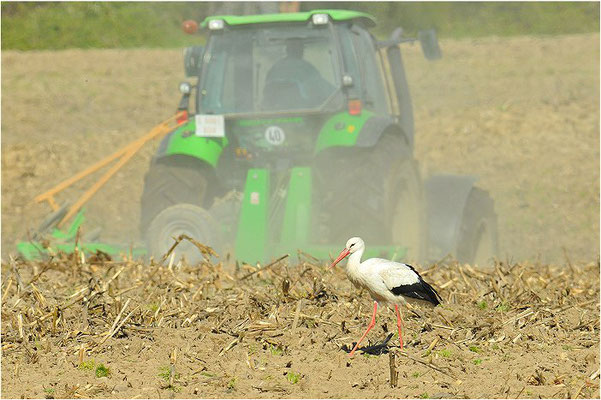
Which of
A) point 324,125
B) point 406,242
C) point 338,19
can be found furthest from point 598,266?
point 338,19

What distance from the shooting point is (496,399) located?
179 inches

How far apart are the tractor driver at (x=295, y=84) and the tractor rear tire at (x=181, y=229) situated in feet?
4.49

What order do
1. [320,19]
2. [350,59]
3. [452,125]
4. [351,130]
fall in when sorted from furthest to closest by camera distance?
[452,125], [350,59], [320,19], [351,130]

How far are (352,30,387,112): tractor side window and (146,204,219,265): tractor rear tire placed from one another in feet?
6.90

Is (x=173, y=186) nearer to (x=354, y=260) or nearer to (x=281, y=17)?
(x=281, y=17)

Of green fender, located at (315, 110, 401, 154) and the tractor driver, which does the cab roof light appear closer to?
green fender, located at (315, 110, 401, 154)

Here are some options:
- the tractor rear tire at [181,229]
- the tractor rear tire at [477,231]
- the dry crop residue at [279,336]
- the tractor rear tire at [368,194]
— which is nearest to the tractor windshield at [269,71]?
the tractor rear tire at [368,194]

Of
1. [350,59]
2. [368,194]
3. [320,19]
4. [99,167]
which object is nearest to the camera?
[368,194]

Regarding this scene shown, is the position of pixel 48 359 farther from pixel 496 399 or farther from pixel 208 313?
pixel 496 399

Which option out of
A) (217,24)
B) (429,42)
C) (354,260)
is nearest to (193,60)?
(217,24)

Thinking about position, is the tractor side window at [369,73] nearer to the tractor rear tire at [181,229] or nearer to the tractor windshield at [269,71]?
the tractor windshield at [269,71]

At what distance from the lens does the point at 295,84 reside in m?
8.75

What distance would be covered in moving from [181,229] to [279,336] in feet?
10.1

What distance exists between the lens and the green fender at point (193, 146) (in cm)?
862
